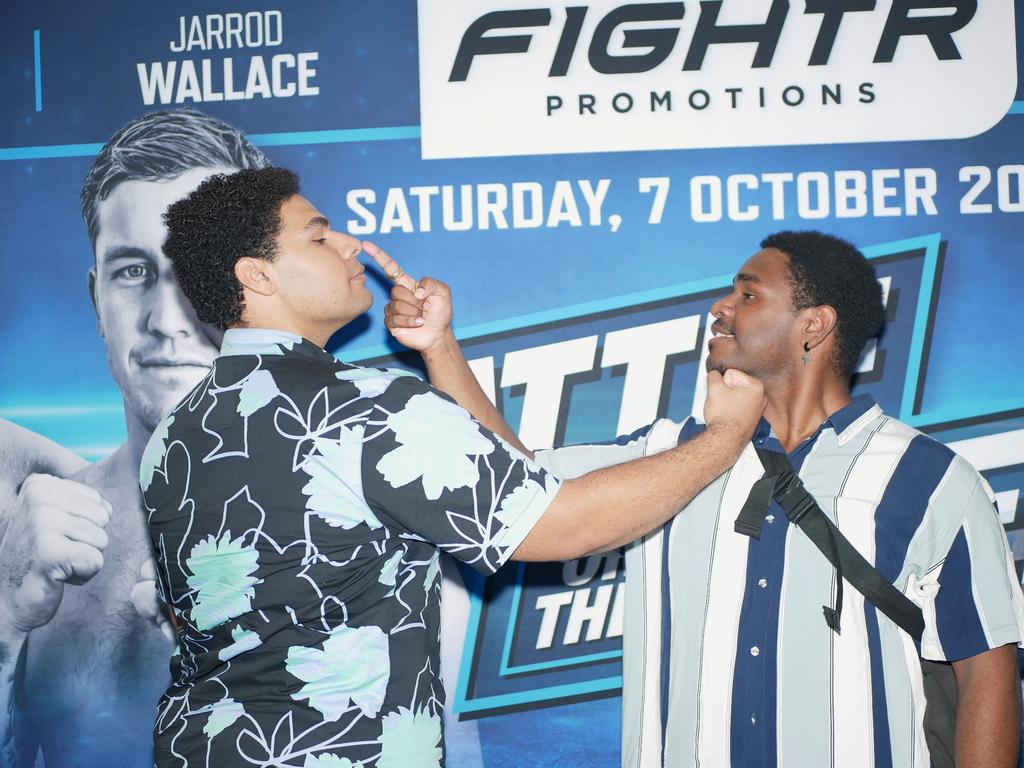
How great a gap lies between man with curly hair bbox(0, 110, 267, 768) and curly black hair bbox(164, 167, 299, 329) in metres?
0.71

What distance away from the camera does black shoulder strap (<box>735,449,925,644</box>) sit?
151cm

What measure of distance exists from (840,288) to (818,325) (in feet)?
0.38

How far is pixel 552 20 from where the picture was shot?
219cm

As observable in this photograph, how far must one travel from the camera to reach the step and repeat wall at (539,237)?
2.11 meters

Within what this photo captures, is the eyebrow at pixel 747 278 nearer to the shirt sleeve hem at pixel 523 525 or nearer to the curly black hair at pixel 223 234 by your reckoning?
the shirt sleeve hem at pixel 523 525

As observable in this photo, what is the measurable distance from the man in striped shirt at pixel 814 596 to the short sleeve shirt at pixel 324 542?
52cm

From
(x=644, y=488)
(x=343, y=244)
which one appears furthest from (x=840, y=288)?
(x=343, y=244)

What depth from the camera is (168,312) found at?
218 centimetres

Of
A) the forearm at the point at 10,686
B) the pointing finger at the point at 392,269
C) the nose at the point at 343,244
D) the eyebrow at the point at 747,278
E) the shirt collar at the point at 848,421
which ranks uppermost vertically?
the pointing finger at the point at 392,269

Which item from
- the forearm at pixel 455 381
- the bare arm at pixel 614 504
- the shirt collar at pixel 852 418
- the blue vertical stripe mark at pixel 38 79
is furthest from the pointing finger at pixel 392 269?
the blue vertical stripe mark at pixel 38 79

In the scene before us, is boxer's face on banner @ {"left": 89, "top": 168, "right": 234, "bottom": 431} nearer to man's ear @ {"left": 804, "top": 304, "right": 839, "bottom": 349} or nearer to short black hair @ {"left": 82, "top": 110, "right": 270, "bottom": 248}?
short black hair @ {"left": 82, "top": 110, "right": 270, "bottom": 248}

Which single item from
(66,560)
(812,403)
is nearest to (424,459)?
(812,403)

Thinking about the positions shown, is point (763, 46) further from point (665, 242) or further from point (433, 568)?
point (433, 568)

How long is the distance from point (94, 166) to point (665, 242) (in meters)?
1.45
